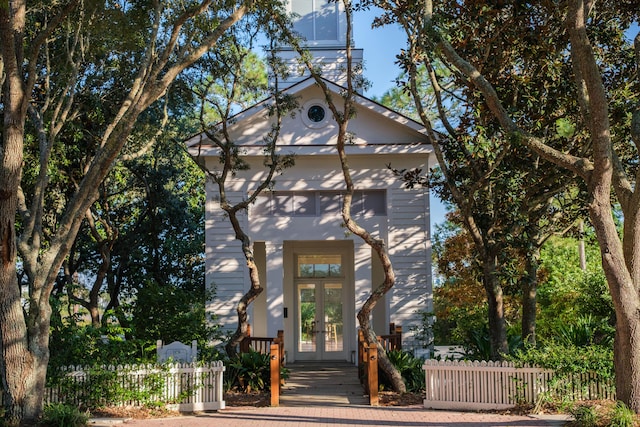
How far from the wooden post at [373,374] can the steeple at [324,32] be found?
459 inches

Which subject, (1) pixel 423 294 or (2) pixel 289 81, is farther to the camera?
(2) pixel 289 81

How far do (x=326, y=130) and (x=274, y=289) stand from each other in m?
4.73

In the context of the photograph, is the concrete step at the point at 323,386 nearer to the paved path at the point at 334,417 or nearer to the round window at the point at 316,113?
the paved path at the point at 334,417

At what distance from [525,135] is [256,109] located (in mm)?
10078

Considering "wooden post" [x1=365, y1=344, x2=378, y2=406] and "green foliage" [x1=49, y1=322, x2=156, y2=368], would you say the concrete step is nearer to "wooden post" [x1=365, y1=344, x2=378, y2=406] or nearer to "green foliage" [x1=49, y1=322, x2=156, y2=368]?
"wooden post" [x1=365, y1=344, x2=378, y2=406]

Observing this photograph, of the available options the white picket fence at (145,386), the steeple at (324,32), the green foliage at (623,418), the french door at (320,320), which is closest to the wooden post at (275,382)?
the white picket fence at (145,386)

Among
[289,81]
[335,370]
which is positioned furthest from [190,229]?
→ [335,370]

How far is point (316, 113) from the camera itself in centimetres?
2058

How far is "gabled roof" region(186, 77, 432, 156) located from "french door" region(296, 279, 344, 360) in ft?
15.2

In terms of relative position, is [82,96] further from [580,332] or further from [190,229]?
[580,332]

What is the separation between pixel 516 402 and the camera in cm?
1284

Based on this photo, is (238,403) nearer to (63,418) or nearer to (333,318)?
(63,418)

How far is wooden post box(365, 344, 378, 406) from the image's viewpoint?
45.9 ft

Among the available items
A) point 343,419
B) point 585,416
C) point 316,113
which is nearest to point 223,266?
point 316,113
